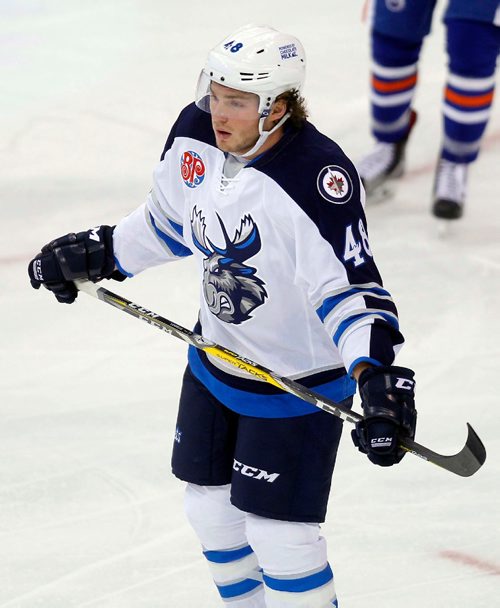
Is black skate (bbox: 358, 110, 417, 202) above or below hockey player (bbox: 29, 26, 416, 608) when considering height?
below

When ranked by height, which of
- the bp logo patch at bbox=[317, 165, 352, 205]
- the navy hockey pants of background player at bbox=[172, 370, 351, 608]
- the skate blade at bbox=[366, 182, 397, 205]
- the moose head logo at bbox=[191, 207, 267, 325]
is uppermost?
the bp logo patch at bbox=[317, 165, 352, 205]

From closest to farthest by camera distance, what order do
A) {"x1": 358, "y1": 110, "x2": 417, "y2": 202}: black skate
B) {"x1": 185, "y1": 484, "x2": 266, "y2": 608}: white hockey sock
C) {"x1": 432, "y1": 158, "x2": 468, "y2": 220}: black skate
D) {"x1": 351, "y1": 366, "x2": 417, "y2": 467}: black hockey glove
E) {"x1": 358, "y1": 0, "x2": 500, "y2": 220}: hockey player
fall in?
{"x1": 351, "y1": 366, "x2": 417, "y2": 467}: black hockey glove < {"x1": 185, "y1": 484, "x2": 266, "y2": 608}: white hockey sock < {"x1": 358, "y1": 0, "x2": 500, "y2": 220}: hockey player < {"x1": 432, "y1": 158, "x2": 468, "y2": 220}: black skate < {"x1": 358, "y1": 110, "x2": 417, "y2": 202}: black skate

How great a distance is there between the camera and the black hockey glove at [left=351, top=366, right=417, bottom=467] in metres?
2.01

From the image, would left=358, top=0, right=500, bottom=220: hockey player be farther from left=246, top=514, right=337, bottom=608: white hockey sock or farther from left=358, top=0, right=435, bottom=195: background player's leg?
left=246, top=514, right=337, bottom=608: white hockey sock

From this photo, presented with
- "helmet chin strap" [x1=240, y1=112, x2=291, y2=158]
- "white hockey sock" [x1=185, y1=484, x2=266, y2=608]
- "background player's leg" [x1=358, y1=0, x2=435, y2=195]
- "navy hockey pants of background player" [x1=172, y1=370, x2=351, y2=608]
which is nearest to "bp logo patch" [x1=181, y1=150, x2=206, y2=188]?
"helmet chin strap" [x1=240, y1=112, x2=291, y2=158]

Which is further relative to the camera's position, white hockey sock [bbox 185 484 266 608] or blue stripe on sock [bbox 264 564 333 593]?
white hockey sock [bbox 185 484 266 608]

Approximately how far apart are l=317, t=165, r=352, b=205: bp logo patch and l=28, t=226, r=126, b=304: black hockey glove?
58cm

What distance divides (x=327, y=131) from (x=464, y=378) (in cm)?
195

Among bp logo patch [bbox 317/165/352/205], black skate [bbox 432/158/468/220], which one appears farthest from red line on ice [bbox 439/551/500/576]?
black skate [bbox 432/158/468/220]

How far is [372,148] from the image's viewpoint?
5113 mm

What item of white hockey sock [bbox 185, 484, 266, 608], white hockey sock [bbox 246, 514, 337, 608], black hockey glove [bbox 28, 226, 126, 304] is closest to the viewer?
white hockey sock [bbox 246, 514, 337, 608]

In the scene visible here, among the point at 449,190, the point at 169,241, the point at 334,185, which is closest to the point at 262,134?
the point at 334,185

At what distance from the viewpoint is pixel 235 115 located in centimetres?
217

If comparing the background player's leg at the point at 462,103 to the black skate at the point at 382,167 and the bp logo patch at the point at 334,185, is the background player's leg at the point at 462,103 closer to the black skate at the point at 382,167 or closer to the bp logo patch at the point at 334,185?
the black skate at the point at 382,167
